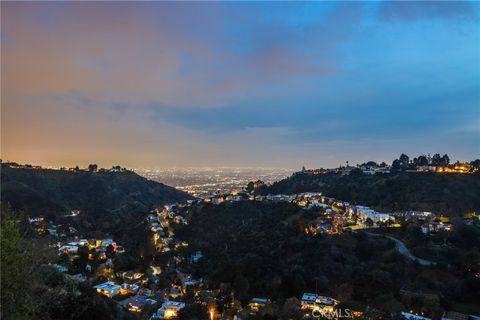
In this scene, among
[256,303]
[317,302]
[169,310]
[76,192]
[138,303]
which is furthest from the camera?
[76,192]

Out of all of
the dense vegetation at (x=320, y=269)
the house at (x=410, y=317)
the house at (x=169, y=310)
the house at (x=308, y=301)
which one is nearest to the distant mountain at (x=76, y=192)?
the dense vegetation at (x=320, y=269)

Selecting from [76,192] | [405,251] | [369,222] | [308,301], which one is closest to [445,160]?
[369,222]

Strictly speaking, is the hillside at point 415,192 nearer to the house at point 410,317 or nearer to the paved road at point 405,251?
the paved road at point 405,251

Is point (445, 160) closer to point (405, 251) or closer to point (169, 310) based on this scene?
point (405, 251)

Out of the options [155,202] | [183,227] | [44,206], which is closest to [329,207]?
[183,227]

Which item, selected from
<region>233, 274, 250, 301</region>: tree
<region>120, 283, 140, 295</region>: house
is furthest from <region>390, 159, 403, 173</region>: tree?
<region>120, 283, 140, 295</region>: house

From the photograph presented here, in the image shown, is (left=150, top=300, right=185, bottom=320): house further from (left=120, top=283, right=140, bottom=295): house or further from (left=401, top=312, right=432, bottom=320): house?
(left=401, top=312, right=432, bottom=320): house
